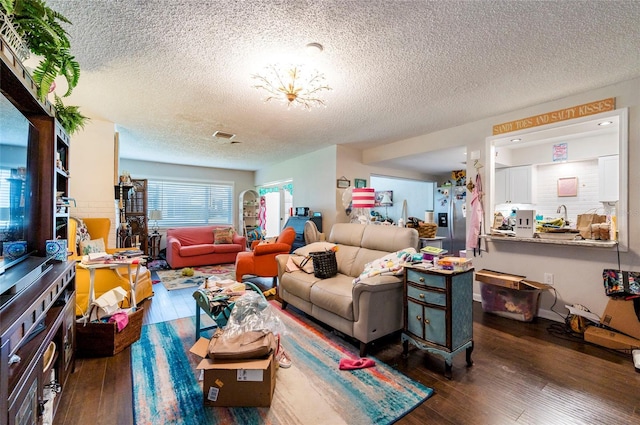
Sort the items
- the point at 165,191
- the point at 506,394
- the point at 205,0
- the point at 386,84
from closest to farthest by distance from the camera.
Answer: the point at 205,0
the point at 506,394
the point at 386,84
the point at 165,191

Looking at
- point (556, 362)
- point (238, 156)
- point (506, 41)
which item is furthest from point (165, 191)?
point (556, 362)

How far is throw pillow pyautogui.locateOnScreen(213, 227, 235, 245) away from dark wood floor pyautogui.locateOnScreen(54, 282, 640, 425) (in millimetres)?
3952

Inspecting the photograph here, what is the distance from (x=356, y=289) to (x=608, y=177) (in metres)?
3.76

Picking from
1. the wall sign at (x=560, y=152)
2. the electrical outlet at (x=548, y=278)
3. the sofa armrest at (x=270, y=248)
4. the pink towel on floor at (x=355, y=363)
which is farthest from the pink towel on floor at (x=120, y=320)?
the wall sign at (x=560, y=152)

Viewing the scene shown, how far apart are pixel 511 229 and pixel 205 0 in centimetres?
414

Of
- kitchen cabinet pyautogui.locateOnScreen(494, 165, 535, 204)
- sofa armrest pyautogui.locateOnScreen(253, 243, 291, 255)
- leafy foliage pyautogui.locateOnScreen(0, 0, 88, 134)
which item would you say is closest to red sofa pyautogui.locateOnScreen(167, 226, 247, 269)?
sofa armrest pyautogui.locateOnScreen(253, 243, 291, 255)

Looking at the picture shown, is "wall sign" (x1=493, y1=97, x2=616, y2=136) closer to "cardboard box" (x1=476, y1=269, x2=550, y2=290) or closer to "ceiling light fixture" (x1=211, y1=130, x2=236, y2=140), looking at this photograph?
"cardboard box" (x1=476, y1=269, x2=550, y2=290)

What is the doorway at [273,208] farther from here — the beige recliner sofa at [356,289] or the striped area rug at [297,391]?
the striped area rug at [297,391]

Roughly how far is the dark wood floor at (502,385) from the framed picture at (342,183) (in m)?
3.03

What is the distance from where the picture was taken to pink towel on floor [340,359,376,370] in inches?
79.6

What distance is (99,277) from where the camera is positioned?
2896 millimetres

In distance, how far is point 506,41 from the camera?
6.52 feet

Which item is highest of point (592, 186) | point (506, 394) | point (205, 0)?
point (205, 0)

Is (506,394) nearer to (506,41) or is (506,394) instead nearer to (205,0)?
(506,41)
